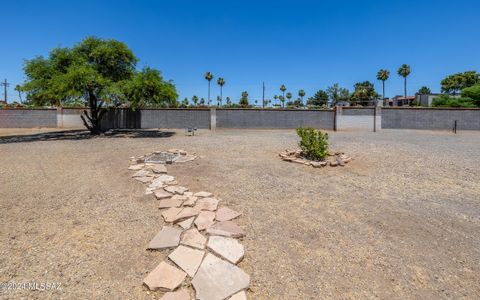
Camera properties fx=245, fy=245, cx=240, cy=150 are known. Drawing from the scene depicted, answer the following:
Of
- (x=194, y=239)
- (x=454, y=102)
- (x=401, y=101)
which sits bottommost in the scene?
(x=194, y=239)

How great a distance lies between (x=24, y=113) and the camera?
2062cm

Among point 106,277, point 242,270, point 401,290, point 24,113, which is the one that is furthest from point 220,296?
point 24,113

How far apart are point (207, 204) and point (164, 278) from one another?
174 centimetres

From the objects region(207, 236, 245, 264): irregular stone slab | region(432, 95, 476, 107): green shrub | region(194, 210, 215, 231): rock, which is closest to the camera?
region(207, 236, 245, 264): irregular stone slab

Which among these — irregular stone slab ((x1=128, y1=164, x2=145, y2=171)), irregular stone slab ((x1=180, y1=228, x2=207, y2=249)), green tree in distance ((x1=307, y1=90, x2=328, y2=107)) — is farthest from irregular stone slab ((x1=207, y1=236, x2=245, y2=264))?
green tree in distance ((x1=307, y1=90, x2=328, y2=107))

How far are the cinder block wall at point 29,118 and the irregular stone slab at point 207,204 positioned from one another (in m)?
22.6

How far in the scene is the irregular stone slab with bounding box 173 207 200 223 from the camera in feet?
11.2

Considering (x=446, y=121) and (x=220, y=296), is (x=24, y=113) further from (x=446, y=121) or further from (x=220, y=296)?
(x=446, y=121)

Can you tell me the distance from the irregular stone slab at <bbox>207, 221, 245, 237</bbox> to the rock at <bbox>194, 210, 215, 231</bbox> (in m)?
0.09

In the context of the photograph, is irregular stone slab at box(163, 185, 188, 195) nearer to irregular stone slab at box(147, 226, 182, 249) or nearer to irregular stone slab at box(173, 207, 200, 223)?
irregular stone slab at box(173, 207, 200, 223)

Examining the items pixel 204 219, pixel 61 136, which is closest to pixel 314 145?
pixel 204 219

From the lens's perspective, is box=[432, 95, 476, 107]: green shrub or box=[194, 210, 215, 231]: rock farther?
box=[432, 95, 476, 107]: green shrub

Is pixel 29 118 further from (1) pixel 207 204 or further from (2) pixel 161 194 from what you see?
(1) pixel 207 204

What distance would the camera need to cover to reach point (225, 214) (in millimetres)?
3605
